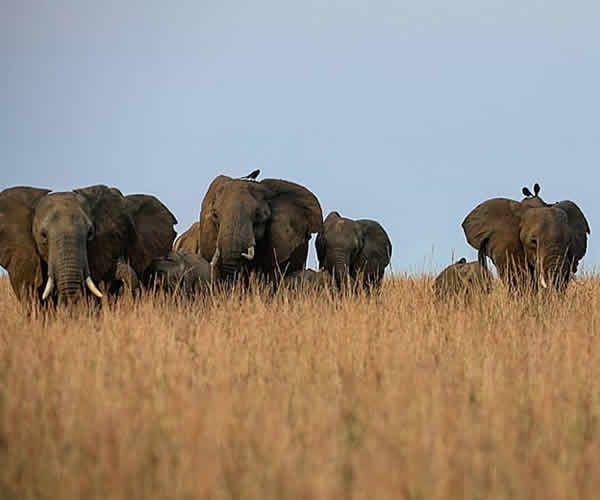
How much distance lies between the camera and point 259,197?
15.9m

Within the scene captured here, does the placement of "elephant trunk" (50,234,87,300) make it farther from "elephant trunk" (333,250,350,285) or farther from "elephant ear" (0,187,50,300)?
"elephant trunk" (333,250,350,285)

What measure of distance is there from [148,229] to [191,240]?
7.58 m

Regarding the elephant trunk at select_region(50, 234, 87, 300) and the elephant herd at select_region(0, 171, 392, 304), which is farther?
the elephant herd at select_region(0, 171, 392, 304)

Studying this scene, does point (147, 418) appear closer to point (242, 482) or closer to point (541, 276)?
point (242, 482)

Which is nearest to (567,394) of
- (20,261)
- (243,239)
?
(20,261)

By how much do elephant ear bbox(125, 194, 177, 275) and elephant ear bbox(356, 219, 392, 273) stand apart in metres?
6.89

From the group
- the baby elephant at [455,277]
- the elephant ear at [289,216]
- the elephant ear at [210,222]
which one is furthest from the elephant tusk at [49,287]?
the baby elephant at [455,277]

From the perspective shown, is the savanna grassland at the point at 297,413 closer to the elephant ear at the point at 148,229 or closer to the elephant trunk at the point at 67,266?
the elephant trunk at the point at 67,266

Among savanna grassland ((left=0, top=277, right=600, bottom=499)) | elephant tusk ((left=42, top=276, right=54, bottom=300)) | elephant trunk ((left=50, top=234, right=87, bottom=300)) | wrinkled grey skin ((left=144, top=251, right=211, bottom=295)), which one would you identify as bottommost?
savanna grassland ((left=0, top=277, right=600, bottom=499))

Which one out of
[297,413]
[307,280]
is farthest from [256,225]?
[297,413]

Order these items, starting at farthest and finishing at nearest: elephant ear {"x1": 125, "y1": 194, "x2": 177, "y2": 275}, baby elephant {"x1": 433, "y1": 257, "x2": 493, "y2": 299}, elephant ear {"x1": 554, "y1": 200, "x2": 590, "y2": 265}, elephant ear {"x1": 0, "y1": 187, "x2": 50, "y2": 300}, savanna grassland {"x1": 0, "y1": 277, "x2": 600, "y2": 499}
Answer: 1. baby elephant {"x1": 433, "y1": 257, "x2": 493, "y2": 299}
2. elephant ear {"x1": 554, "y1": 200, "x2": 590, "y2": 265}
3. elephant ear {"x1": 125, "y1": 194, "x2": 177, "y2": 275}
4. elephant ear {"x1": 0, "y1": 187, "x2": 50, "y2": 300}
5. savanna grassland {"x1": 0, "y1": 277, "x2": 600, "y2": 499}

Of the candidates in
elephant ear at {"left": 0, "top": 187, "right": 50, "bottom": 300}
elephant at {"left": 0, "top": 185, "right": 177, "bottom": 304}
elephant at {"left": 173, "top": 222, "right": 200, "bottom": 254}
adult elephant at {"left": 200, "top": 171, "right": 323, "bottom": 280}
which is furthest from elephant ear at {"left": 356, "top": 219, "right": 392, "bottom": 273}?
elephant ear at {"left": 0, "top": 187, "right": 50, "bottom": 300}

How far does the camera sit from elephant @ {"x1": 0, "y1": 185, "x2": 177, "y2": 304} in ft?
37.3

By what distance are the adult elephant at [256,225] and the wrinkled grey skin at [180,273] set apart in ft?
1.26
